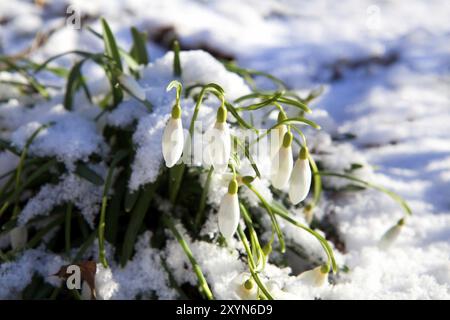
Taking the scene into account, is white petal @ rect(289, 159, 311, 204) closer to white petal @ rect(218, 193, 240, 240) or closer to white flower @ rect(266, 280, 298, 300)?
white petal @ rect(218, 193, 240, 240)

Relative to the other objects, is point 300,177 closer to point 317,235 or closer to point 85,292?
point 317,235

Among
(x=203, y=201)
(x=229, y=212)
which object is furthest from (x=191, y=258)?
(x=229, y=212)

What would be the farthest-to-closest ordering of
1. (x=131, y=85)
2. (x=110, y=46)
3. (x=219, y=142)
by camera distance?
(x=110, y=46) < (x=131, y=85) < (x=219, y=142)

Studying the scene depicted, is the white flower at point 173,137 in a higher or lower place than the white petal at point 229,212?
higher

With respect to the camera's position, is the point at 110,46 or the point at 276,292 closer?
the point at 276,292

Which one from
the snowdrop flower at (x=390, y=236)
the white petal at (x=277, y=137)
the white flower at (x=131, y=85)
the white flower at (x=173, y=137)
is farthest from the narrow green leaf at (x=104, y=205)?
the snowdrop flower at (x=390, y=236)

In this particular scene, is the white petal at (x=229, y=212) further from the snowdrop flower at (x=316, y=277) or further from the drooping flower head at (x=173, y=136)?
the snowdrop flower at (x=316, y=277)

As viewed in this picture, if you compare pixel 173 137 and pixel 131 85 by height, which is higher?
pixel 131 85
